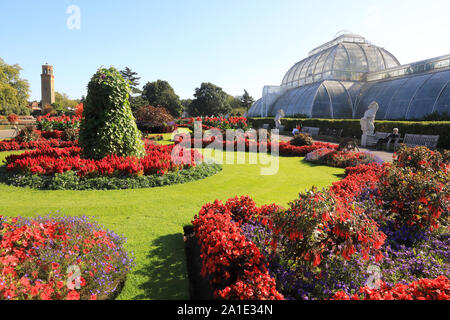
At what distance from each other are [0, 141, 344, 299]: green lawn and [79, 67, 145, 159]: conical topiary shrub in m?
1.96

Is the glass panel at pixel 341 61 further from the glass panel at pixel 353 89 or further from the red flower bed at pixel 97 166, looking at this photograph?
the red flower bed at pixel 97 166

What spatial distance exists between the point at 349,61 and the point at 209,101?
114 feet

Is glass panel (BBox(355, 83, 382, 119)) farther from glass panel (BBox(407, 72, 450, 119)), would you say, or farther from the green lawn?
the green lawn

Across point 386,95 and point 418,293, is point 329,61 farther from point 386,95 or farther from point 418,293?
point 418,293

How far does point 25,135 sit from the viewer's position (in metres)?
13.5

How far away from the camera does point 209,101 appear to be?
200ft

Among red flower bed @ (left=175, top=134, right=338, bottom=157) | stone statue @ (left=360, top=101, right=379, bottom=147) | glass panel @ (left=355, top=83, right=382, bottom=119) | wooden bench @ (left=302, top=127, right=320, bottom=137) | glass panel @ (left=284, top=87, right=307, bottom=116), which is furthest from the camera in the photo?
glass panel @ (left=284, top=87, right=307, bottom=116)

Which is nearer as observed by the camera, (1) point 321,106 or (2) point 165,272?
(2) point 165,272

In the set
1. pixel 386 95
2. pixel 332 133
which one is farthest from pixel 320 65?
pixel 332 133

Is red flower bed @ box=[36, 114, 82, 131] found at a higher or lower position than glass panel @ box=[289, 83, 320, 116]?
lower

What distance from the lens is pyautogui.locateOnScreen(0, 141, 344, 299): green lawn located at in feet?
9.84

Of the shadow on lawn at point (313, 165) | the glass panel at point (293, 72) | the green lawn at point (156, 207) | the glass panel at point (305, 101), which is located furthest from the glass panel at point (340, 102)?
the green lawn at point (156, 207)

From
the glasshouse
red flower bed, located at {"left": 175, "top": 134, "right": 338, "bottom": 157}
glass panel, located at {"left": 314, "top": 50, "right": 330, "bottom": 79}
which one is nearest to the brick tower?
the glasshouse
